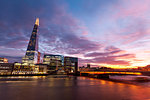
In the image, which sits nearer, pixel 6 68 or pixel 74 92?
pixel 74 92

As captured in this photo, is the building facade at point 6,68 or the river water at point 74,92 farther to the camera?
the building facade at point 6,68

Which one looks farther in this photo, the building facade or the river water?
the building facade

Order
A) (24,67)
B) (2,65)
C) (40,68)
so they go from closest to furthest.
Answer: (2,65) → (24,67) → (40,68)

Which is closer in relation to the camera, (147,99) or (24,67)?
(147,99)

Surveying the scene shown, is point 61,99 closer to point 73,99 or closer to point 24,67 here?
point 73,99

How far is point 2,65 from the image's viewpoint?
510 ft

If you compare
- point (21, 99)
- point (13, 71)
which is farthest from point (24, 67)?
point (21, 99)

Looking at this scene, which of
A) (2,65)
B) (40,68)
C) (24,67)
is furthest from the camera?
(40,68)

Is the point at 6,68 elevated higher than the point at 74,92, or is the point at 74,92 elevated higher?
the point at 6,68

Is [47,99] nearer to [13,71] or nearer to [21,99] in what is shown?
[21,99]

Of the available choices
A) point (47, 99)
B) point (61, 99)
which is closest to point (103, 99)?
point (61, 99)

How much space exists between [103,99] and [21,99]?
12.0 meters

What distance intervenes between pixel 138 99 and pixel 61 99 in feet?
36.4

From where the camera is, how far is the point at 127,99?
15.2m
